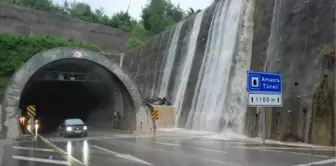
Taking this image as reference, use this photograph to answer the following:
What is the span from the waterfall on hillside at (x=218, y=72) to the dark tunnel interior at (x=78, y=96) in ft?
20.1

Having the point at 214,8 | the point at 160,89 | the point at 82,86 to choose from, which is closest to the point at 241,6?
the point at 214,8

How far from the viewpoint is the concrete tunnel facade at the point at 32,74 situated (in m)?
31.1

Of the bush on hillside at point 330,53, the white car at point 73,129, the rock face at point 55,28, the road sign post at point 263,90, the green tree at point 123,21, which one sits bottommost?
the white car at point 73,129

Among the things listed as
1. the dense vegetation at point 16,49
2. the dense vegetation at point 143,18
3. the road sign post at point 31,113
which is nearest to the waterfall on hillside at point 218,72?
Answer: the road sign post at point 31,113

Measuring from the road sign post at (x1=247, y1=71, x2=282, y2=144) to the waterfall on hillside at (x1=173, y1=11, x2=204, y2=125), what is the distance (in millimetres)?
19713

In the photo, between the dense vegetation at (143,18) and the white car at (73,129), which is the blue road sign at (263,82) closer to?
the white car at (73,129)

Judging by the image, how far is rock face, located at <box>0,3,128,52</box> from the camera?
6569 cm

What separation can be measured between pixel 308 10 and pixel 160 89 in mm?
26027

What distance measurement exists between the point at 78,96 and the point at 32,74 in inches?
698

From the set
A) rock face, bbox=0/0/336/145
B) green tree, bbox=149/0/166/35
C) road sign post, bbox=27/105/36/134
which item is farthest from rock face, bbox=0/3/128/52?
road sign post, bbox=27/105/36/134

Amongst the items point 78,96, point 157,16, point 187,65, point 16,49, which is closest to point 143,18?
point 157,16

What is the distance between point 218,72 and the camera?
36.1 metres

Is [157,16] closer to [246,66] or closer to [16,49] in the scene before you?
[16,49]

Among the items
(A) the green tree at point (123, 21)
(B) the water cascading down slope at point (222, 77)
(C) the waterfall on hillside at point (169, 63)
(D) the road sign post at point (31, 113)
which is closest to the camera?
(B) the water cascading down slope at point (222, 77)
